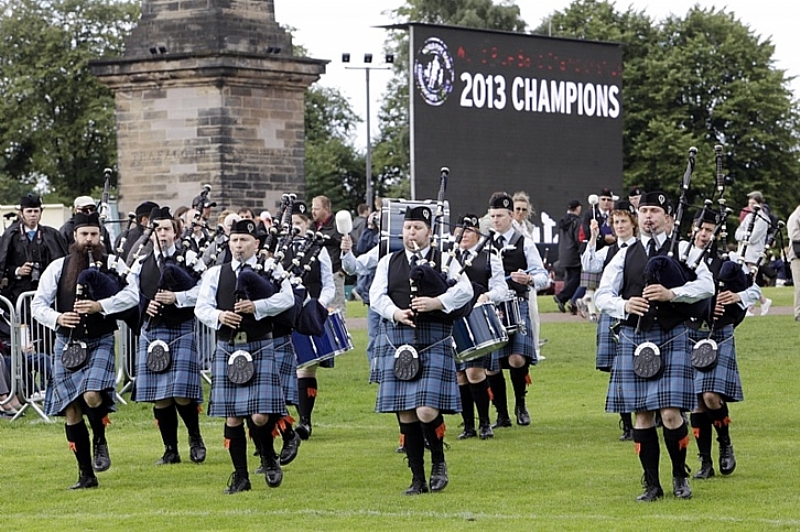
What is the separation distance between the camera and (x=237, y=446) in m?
9.34

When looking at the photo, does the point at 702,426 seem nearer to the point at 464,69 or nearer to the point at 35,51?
the point at 464,69

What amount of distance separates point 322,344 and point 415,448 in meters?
2.31

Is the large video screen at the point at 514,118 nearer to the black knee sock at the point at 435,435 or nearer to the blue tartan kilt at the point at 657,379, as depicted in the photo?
the black knee sock at the point at 435,435

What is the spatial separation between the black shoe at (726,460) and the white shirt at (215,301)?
2.59 metres

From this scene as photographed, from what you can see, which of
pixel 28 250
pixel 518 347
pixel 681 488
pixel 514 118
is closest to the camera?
pixel 681 488

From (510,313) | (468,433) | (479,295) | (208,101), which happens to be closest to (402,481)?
(479,295)

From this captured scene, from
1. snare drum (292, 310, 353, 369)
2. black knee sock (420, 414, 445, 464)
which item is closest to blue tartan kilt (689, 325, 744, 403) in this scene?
black knee sock (420, 414, 445, 464)

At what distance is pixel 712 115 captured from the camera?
53938mm

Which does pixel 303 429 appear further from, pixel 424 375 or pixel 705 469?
pixel 705 469

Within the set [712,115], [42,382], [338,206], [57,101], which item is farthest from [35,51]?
[42,382]

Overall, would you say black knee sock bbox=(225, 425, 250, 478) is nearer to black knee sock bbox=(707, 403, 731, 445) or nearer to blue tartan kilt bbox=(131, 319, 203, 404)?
blue tartan kilt bbox=(131, 319, 203, 404)

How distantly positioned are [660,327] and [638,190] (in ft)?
11.0

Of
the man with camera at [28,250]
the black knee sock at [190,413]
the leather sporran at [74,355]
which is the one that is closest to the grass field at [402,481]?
the black knee sock at [190,413]

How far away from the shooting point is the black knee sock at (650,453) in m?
8.70
